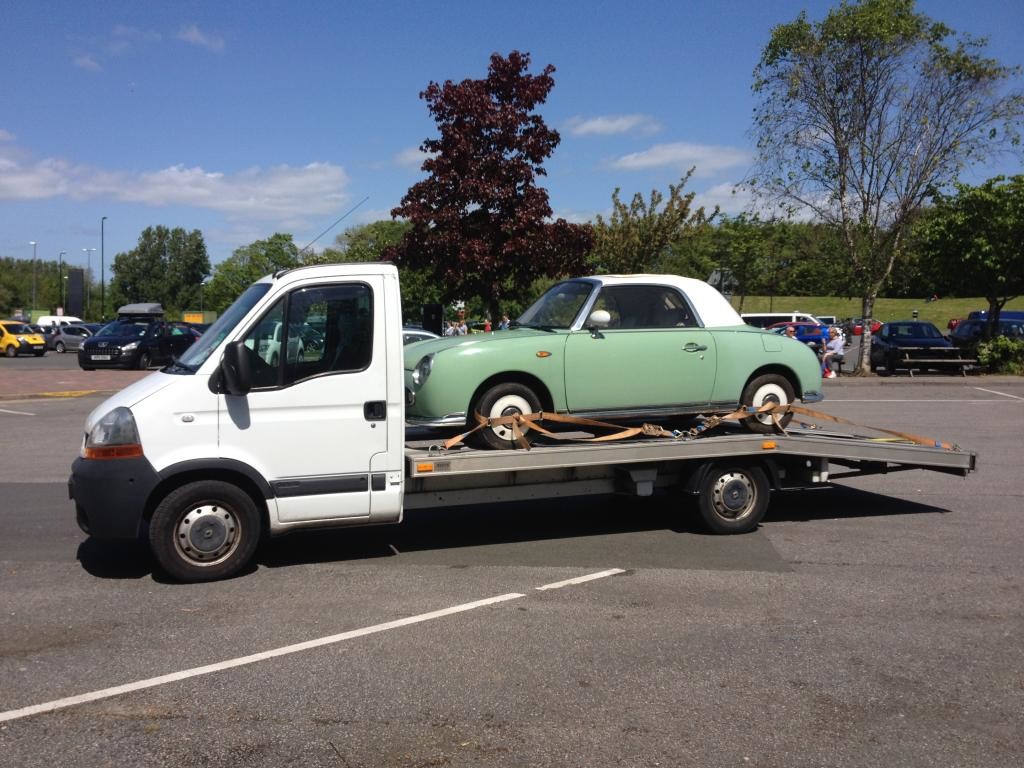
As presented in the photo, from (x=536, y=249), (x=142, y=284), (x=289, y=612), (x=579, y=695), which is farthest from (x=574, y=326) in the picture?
(x=142, y=284)

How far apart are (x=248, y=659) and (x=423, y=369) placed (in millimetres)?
2986

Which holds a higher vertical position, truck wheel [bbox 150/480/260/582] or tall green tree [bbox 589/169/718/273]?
tall green tree [bbox 589/169/718/273]

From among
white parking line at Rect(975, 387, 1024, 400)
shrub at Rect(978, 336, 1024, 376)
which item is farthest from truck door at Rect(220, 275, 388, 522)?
shrub at Rect(978, 336, 1024, 376)

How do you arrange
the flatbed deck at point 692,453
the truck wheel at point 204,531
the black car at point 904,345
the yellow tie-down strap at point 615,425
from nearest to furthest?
the truck wheel at point 204,531
the flatbed deck at point 692,453
the yellow tie-down strap at point 615,425
the black car at point 904,345

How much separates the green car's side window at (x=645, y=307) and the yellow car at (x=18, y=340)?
4079cm

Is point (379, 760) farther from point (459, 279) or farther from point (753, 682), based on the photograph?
point (459, 279)

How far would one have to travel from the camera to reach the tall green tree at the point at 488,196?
19.2 m

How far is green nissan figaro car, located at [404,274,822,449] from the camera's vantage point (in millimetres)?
7430

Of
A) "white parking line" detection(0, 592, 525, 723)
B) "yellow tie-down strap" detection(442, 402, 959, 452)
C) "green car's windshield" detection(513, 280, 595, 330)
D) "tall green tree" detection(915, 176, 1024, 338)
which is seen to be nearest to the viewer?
"white parking line" detection(0, 592, 525, 723)

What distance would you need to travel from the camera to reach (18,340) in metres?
42.1

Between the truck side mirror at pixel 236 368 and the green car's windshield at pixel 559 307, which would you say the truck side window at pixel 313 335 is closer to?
the truck side mirror at pixel 236 368

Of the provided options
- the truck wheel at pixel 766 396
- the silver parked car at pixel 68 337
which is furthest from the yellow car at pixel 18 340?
the truck wheel at pixel 766 396

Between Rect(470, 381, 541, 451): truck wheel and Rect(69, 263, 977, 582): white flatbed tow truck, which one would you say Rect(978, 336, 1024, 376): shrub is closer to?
Rect(470, 381, 541, 451): truck wheel

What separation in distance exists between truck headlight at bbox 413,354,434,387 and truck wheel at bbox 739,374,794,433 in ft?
9.06
